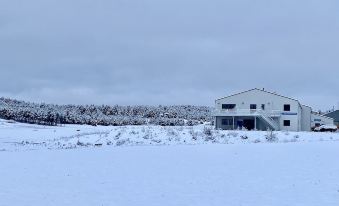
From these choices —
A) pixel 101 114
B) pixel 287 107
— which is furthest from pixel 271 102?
pixel 101 114

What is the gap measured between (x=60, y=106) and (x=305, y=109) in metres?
106

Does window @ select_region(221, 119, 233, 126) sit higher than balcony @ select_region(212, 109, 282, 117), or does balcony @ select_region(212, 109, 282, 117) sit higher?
balcony @ select_region(212, 109, 282, 117)

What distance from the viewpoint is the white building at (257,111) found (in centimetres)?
7019

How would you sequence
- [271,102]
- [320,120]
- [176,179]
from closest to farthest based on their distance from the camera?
[176,179] → [271,102] → [320,120]

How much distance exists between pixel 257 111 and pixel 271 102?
3.95 m

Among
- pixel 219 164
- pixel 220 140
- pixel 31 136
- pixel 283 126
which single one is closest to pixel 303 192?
pixel 219 164

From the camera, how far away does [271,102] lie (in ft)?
238

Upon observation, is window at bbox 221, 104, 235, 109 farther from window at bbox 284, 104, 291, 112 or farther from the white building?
window at bbox 284, 104, 291, 112

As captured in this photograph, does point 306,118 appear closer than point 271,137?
No

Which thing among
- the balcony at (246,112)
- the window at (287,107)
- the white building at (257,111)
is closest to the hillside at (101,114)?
the white building at (257,111)

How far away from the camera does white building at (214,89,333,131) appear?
70.2 metres

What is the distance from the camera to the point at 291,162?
84.7 ft

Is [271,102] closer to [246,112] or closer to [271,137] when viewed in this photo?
[246,112]

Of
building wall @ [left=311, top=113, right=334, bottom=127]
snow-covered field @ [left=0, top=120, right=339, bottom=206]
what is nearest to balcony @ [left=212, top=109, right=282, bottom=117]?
building wall @ [left=311, top=113, right=334, bottom=127]
